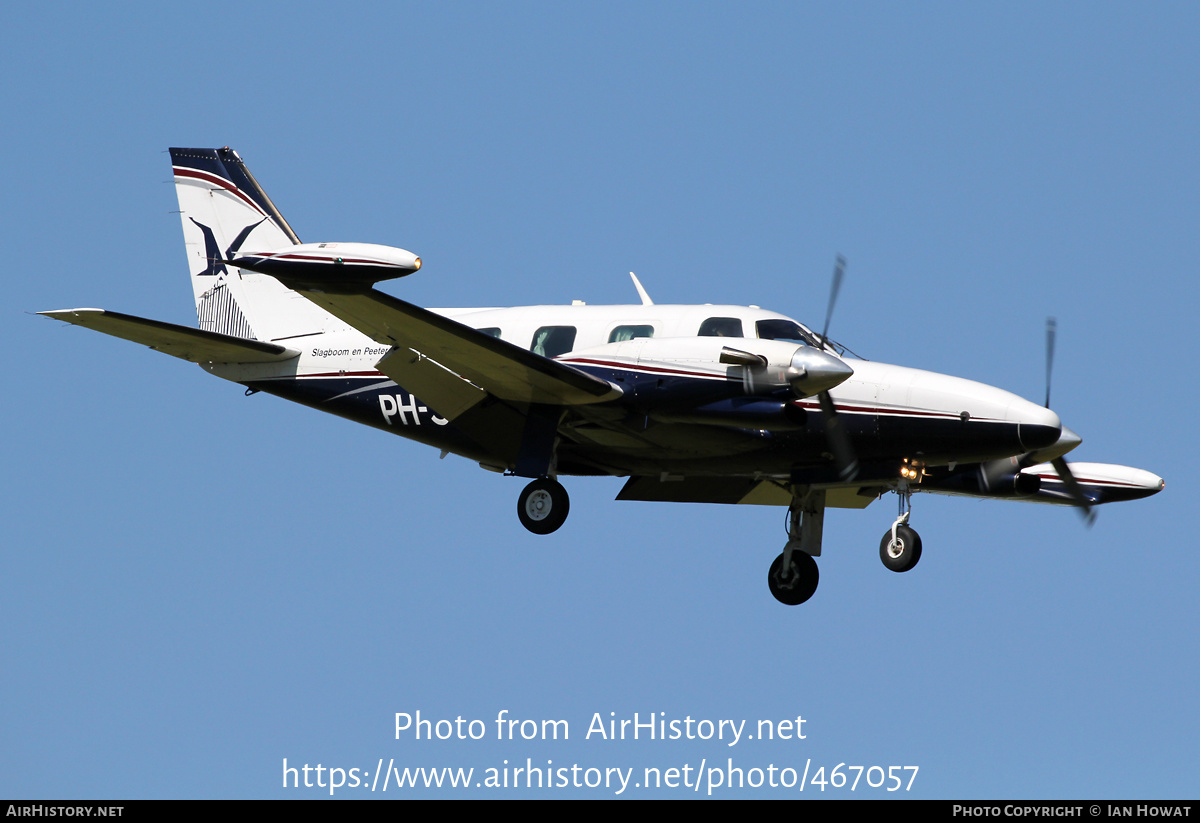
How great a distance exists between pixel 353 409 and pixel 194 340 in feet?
7.21

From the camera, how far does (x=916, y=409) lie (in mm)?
16516

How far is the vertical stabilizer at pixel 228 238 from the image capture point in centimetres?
2017

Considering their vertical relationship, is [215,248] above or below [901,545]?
above

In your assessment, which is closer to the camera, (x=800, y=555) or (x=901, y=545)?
(x=901, y=545)

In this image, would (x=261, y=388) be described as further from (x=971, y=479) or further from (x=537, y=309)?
(x=971, y=479)

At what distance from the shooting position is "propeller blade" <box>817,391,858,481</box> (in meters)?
16.7

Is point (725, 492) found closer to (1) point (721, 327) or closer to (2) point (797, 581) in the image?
(2) point (797, 581)

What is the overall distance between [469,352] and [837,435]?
4.40 m

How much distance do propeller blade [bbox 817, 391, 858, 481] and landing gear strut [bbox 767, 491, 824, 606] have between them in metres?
1.74

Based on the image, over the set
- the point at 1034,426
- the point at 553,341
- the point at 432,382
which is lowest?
the point at 1034,426

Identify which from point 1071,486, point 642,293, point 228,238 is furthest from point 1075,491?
point 228,238

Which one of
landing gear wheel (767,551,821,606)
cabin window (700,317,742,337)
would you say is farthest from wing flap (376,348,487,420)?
landing gear wheel (767,551,821,606)

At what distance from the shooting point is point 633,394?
632 inches
